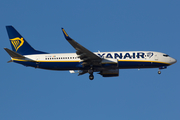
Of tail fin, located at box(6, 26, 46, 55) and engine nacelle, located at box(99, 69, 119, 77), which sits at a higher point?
tail fin, located at box(6, 26, 46, 55)

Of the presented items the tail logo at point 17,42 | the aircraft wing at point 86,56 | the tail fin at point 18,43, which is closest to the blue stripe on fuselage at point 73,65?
the aircraft wing at point 86,56

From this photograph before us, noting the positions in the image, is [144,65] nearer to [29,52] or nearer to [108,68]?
[108,68]

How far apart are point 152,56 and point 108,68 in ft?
31.3

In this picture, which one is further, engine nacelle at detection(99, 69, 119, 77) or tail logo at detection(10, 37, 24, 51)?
tail logo at detection(10, 37, 24, 51)

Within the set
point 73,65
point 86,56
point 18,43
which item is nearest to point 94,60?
point 86,56

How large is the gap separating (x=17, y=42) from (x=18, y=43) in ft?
1.08

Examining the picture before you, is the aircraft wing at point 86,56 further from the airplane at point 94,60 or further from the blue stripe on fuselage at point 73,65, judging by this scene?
the blue stripe on fuselage at point 73,65

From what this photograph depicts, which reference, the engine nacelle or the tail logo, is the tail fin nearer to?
the tail logo

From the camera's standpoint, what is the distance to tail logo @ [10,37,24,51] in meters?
67.1

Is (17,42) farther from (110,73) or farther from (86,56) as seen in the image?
(110,73)

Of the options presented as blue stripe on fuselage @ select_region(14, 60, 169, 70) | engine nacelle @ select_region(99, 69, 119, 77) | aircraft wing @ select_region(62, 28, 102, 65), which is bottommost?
engine nacelle @ select_region(99, 69, 119, 77)

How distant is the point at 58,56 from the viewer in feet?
210

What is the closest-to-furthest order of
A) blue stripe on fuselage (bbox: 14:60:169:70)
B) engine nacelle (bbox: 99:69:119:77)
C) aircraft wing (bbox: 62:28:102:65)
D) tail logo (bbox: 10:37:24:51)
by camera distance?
aircraft wing (bbox: 62:28:102:65)
blue stripe on fuselage (bbox: 14:60:169:70)
engine nacelle (bbox: 99:69:119:77)
tail logo (bbox: 10:37:24:51)

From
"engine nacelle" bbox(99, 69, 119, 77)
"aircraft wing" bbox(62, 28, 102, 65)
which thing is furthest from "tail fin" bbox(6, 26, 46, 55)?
"engine nacelle" bbox(99, 69, 119, 77)
